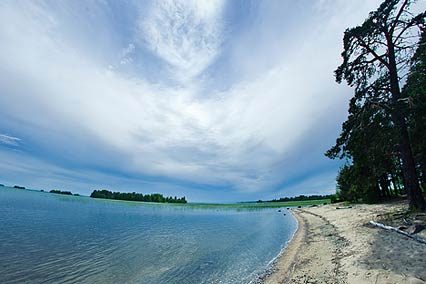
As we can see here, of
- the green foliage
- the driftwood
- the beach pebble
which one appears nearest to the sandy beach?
the driftwood

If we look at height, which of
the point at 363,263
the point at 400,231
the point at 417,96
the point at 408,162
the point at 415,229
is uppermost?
the point at 417,96

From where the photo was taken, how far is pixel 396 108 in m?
14.1

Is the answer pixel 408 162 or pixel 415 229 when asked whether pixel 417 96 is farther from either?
pixel 415 229

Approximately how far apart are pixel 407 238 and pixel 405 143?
7405 millimetres

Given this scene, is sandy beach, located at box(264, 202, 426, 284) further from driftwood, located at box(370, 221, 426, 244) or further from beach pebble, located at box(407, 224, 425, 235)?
beach pebble, located at box(407, 224, 425, 235)

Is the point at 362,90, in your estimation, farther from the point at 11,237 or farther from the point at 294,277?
the point at 11,237

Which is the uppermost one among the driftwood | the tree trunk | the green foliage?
the green foliage

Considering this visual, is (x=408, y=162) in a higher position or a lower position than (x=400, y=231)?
higher

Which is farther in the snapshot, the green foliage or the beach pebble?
the green foliage

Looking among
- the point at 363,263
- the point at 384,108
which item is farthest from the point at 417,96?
the point at 363,263

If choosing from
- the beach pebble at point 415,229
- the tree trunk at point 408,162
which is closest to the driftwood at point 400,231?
the beach pebble at point 415,229

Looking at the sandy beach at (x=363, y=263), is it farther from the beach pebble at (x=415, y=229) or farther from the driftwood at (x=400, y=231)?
the beach pebble at (x=415, y=229)

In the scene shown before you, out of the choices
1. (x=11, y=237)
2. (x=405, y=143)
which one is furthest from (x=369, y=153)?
(x=11, y=237)

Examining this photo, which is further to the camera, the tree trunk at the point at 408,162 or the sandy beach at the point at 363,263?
the tree trunk at the point at 408,162
